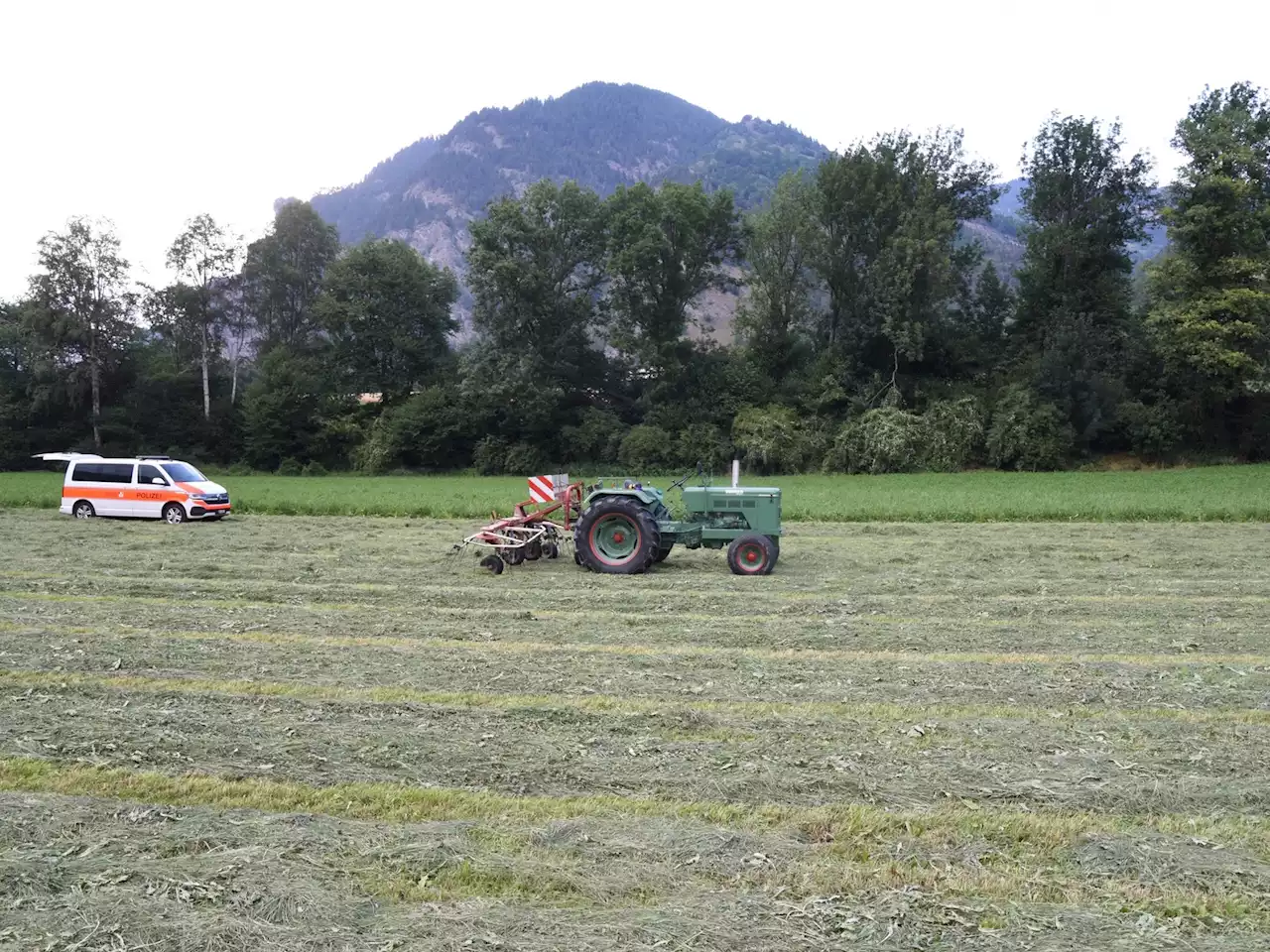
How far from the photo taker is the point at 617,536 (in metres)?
12.9

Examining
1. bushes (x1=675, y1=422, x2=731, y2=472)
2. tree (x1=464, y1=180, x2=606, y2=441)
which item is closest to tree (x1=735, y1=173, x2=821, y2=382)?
bushes (x1=675, y1=422, x2=731, y2=472)

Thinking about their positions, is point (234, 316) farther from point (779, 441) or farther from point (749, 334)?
point (779, 441)

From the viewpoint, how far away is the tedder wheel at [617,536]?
12693mm

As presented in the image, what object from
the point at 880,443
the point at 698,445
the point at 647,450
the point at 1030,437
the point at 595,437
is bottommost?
the point at 647,450

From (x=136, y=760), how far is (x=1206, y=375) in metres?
41.5

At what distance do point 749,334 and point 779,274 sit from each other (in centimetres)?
317

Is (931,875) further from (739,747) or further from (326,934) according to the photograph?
(326,934)

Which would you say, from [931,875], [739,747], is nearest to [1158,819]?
[931,875]

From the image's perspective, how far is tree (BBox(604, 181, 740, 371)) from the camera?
41219mm

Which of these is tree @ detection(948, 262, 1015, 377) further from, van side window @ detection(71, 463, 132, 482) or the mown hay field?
van side window @ detection(71, 463, 132, 482)

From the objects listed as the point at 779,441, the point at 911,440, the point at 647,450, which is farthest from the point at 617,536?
the point at 647,450

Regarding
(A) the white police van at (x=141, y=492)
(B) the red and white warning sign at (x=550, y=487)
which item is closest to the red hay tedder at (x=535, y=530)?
(B) the red and white warning sign at (x=550, y=487)

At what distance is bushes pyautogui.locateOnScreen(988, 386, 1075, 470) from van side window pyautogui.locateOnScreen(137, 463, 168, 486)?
30.2m

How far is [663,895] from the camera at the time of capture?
3592 millimetres
